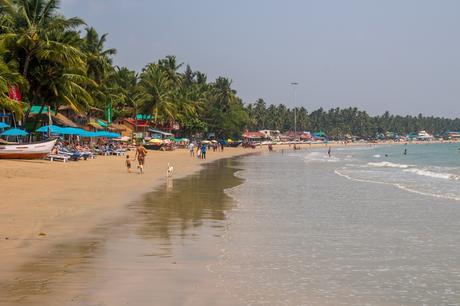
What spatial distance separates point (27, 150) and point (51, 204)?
19040 millimetres

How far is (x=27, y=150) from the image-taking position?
33594 millimetres

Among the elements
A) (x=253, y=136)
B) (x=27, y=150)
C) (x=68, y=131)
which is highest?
(x=68, y=131)

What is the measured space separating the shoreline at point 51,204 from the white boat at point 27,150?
3.75 m

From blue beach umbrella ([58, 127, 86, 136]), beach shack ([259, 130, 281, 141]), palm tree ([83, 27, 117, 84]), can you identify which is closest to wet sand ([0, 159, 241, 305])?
blue beach umbrella ([58, 127, 86, 136])

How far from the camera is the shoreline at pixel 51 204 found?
9922 mm

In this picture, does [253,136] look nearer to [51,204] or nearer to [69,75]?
[69,75]

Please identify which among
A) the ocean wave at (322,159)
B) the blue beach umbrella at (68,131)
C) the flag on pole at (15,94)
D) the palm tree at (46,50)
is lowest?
the ocean wave at (322,159)

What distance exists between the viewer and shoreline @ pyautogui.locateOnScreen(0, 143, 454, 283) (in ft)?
32.6

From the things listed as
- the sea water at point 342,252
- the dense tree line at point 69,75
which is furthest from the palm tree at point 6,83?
the sea water at point 342,252

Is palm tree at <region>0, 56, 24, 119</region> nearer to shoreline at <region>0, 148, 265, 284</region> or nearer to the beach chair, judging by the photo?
shoreline at <region>0, 148, 265, 284</region>

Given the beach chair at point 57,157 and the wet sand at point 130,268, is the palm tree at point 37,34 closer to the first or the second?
the beach chair at point 57,157

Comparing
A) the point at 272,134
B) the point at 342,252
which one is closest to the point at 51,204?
the point at 342,252

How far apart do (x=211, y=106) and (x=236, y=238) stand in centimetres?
10276

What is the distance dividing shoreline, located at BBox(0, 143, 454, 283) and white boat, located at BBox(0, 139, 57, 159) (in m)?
3.75
